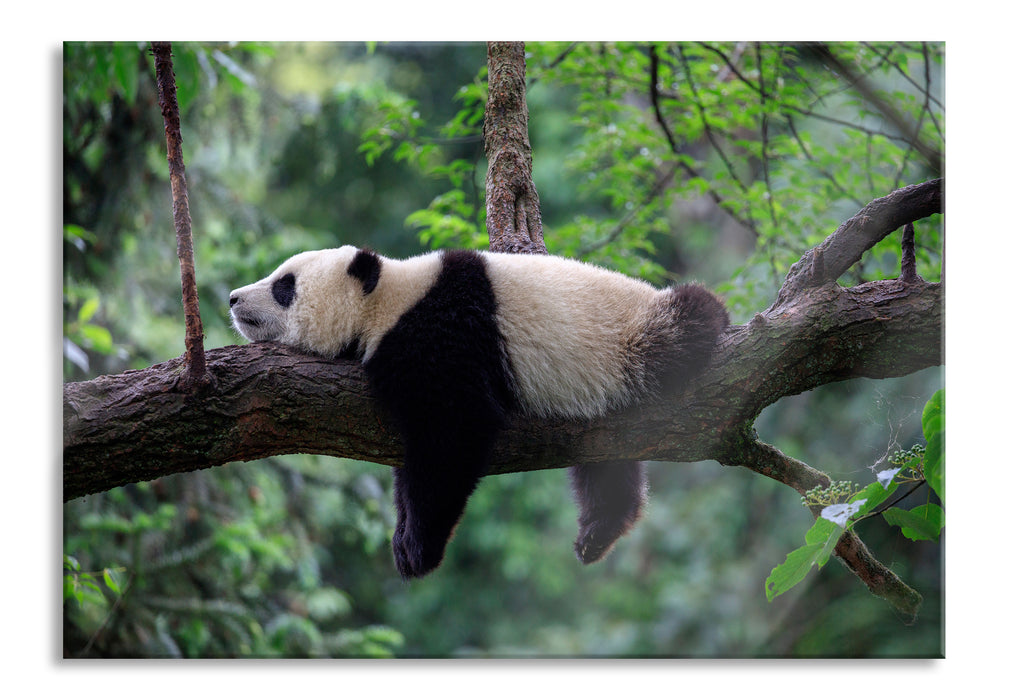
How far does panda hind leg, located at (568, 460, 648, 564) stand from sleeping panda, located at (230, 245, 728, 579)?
427 millimetres

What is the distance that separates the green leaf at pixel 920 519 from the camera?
2469 mm

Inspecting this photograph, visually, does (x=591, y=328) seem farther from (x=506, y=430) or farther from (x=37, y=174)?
(x=37, y=174)

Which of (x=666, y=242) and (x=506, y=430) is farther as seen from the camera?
(x=666, y=242)

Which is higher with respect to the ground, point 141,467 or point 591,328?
point 591,328

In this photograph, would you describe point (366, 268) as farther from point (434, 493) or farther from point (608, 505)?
point (608, 505)

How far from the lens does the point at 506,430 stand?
7.70ft

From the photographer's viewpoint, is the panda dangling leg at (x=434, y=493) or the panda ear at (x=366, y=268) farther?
the panda ear at (x=366, y=268)

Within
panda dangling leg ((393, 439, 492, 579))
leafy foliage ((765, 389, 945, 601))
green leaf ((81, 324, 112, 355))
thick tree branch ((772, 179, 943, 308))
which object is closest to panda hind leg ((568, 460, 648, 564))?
leafy foliage ((765, 389, 945, 601))

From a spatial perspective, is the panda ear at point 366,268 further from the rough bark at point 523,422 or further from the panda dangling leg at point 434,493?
the panda dangling leg at point 434,493

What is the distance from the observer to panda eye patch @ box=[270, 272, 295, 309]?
2.61 m

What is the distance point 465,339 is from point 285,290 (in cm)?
67

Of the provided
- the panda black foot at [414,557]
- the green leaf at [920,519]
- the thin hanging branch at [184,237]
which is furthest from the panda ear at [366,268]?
the green leaf at [920,519]
